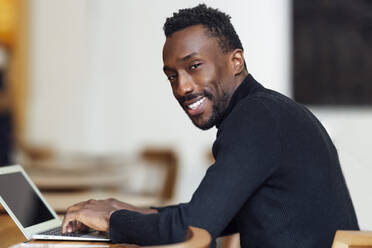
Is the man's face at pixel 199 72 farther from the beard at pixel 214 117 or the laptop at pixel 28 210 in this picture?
the laptop at pixel 28 210

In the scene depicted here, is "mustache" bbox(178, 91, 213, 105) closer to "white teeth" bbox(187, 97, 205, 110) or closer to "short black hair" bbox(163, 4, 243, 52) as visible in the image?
"white teeth" bbox(187, 97, 205, 110)

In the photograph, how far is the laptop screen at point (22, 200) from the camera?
1.71m

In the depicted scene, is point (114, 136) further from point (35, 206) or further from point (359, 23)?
point (35, 206)

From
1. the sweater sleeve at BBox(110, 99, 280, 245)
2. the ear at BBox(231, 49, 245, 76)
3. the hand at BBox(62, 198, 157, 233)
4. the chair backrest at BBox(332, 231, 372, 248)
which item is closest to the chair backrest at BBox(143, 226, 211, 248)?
the sweater sleeve at BBox(110, 99, 280, 245)

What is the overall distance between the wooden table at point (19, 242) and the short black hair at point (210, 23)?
23.7 inches

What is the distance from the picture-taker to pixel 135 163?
21.0ft

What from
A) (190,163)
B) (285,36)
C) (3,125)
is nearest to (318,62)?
(285,36)

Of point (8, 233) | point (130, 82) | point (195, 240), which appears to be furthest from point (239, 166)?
point (130, 82)

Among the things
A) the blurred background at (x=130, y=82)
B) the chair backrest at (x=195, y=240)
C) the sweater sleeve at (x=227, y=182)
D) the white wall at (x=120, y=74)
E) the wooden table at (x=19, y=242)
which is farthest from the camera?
the white wall at (x=120, y=74)

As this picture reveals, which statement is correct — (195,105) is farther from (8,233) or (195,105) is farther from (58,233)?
(8,233)

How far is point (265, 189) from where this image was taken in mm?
1529

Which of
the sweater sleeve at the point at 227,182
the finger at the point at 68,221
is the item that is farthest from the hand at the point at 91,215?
the sweater sleeve at the point at 227,182

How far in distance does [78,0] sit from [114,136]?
1741 mm

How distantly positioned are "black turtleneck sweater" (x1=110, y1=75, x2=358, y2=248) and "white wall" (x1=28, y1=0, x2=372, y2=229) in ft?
11.7
